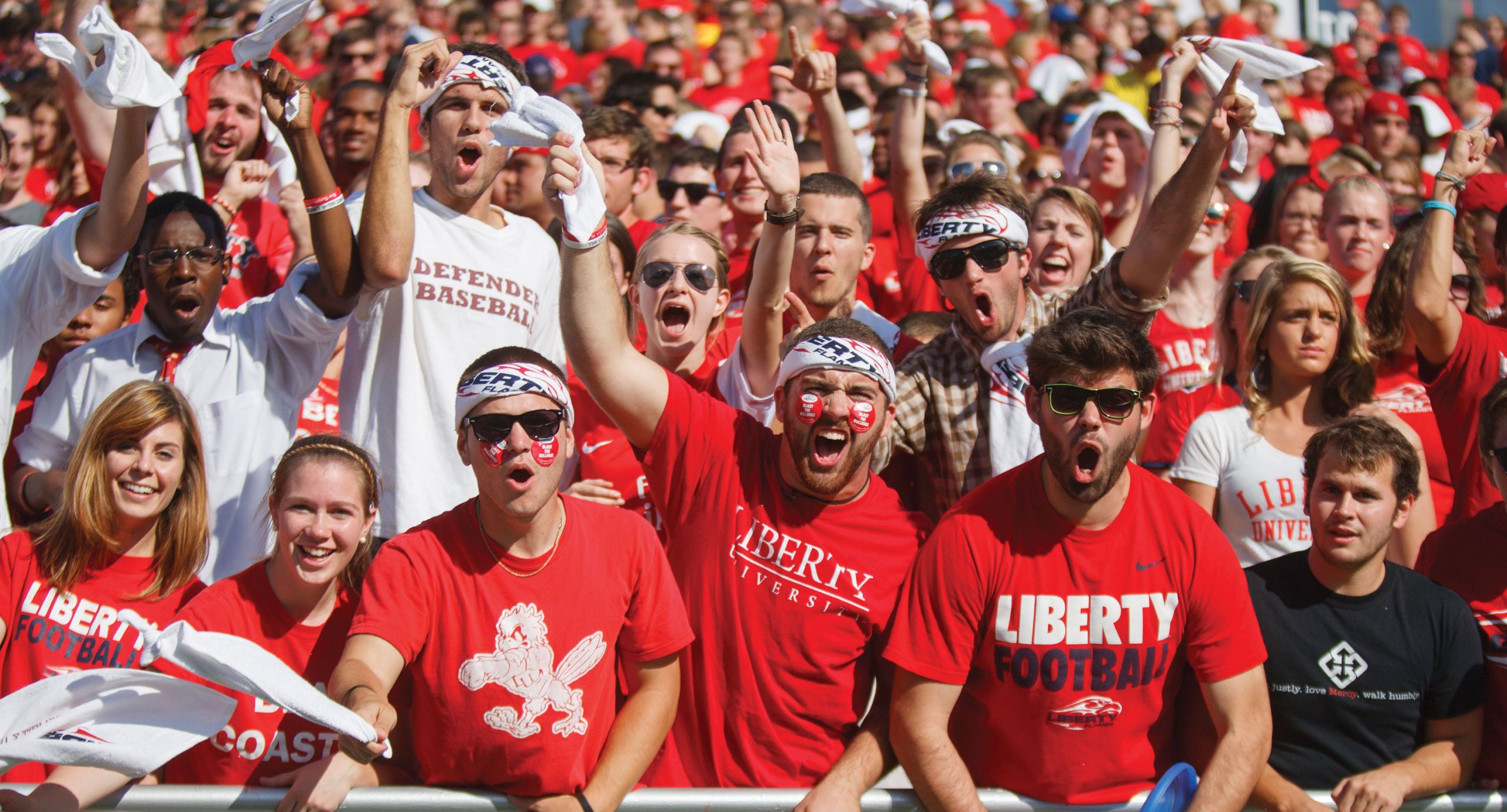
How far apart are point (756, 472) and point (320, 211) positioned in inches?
62.6

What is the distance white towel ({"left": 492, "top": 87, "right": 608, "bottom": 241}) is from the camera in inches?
146

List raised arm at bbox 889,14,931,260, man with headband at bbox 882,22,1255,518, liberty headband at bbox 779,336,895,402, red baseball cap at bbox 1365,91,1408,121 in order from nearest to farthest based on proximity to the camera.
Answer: liberty headband at bbox 779,336,895,402, man with headband at bbox 882,22,1255,518, raised arm at bbox 889,14,931,260, red baseball cap at bbox 1365,91,1408,121

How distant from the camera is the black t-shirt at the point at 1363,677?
3.62 metres

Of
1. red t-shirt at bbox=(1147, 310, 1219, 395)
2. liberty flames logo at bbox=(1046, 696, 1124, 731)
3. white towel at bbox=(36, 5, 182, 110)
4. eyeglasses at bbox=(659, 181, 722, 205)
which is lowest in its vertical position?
liberty flames logo at bbox=(1046, 696, 1124, 731)

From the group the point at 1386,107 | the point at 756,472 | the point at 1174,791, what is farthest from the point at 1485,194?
the point at 756,472

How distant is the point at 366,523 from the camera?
12.8ft

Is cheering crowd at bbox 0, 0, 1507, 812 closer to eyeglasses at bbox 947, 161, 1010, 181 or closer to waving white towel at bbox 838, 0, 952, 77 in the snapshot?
waving white towel at bbox 838, 0, 952, 77

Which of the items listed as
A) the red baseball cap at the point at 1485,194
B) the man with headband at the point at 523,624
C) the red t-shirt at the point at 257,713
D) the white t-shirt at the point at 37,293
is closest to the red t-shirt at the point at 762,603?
the man with headband at the point at 523,624

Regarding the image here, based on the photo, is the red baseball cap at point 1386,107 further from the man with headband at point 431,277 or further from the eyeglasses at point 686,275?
the man with headband at point 431,277

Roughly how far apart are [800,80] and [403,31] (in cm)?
630

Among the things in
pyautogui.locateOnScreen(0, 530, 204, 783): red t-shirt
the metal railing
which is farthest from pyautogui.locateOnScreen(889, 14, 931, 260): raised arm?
pyautogui.locateOnScreen(0, 530, 204, 783): red t-shirt

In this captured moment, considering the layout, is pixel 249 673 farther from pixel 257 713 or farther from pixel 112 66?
pixel 112 66

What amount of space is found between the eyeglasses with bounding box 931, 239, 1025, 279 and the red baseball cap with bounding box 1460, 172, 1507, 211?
9.88 feet

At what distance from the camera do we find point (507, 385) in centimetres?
360
